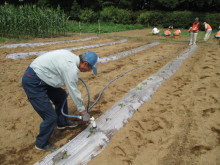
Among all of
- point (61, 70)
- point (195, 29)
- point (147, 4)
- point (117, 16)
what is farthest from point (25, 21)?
point (147, 4)

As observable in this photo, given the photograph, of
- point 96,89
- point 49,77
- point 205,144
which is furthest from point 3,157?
point 205,144

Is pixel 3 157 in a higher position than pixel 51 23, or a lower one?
lower

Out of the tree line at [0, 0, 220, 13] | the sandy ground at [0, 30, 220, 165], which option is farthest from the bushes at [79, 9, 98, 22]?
the sandy ground at [0, 30, 220, 165]

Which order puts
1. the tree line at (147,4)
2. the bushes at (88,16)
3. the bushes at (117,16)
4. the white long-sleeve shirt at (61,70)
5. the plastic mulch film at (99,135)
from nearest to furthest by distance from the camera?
the white long-sleeve shirt at (61,70)
the plastic mulch film at (99,135)
the tree line at (147,4)
the bushes at (117,16)
the bushes at (88,16)

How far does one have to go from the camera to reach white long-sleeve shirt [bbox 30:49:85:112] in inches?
88.0

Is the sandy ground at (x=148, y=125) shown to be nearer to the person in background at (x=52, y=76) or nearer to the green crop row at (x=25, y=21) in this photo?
the person in background at (x=52, y=76)

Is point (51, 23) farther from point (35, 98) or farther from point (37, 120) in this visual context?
point (35, 98)

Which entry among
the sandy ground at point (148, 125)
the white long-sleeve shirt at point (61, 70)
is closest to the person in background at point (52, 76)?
the white long-sleeve shirt at point (61, 70)

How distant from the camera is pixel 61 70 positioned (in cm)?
226

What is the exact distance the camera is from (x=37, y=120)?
3605mm

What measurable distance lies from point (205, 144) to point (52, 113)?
2456 mm

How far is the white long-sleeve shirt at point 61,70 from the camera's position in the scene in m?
2.23

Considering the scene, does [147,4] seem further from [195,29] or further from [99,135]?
[99,135]

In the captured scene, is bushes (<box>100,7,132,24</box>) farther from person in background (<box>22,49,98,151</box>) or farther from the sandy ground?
person in background (<box>22,49,98,151</box>)
